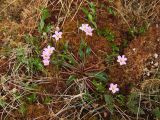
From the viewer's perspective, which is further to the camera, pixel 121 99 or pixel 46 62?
pixel 46 62

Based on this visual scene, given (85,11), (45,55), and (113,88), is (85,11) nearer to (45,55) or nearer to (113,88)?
(45,55)

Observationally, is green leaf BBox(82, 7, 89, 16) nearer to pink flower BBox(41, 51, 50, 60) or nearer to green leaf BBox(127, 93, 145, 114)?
pink flower BBox(41, 51, 50, 60)

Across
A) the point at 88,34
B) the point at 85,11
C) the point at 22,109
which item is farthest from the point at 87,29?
the point at 22,109

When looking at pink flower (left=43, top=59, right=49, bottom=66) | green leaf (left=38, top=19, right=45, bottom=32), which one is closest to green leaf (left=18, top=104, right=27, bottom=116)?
pink flower (left=43, top=59, right=49, bottom=66)

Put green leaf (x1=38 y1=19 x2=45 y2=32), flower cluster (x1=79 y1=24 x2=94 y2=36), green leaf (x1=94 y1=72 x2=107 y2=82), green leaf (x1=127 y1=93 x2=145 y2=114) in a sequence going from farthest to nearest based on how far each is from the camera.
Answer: green leaf (x1=38 y1=19 x2=45 y2=32) → flower cluster (x1=79 y1=24 x2=94 y2=36) → green leaf (x1=94 y1=72 x2=107 y2=82) → green leaf (x1=127 y1=93 x2=145 y2=114)

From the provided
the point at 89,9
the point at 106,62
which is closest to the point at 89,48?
the point at 106,62

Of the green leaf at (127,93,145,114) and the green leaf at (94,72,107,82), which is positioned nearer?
the green leaf at (127,93,145,114)

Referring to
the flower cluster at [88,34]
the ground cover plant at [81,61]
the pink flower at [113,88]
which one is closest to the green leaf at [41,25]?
the ground cover plant at [81,61]

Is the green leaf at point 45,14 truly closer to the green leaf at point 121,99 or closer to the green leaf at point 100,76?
the green leaf at point 100,76

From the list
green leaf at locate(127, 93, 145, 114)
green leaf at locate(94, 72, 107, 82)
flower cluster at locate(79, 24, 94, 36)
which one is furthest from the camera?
flower cluster at locate(79, 24, 94, 36)
